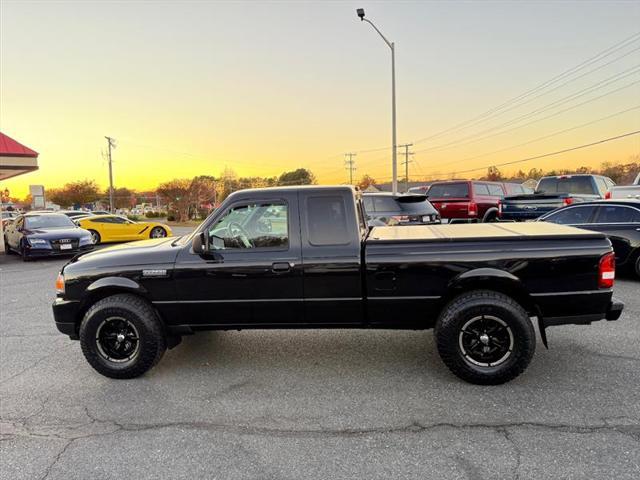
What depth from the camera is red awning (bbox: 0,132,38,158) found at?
14.7 meters

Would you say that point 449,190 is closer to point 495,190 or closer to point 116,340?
point 495,190

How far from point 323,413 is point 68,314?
2.69m

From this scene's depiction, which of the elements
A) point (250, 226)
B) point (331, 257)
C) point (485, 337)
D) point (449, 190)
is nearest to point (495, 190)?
point (449, 190)

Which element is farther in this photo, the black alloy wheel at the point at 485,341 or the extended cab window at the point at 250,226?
the extended cab window at the point at 250,226

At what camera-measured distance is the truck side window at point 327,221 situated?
3863mm

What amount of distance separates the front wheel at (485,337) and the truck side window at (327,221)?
3.83 feet

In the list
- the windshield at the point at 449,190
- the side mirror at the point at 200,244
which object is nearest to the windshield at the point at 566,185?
the windshield at the point at 449,190

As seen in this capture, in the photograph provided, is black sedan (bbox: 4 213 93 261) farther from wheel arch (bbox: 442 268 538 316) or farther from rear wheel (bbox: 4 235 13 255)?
wheel arch (bbox: 442 268 538 316)

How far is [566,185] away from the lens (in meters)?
13.3

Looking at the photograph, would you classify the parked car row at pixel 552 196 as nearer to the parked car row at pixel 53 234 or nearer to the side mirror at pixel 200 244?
the side mirror at pixel 200 244

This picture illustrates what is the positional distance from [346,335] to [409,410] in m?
1.82

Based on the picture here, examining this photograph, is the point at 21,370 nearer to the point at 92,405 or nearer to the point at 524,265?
the point at 92,405

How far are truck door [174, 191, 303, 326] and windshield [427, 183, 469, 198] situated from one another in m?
12.2

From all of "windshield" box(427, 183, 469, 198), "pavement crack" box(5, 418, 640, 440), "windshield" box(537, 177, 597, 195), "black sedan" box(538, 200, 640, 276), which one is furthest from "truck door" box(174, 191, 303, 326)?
"windshield" box(427, 183, 469, 198)
